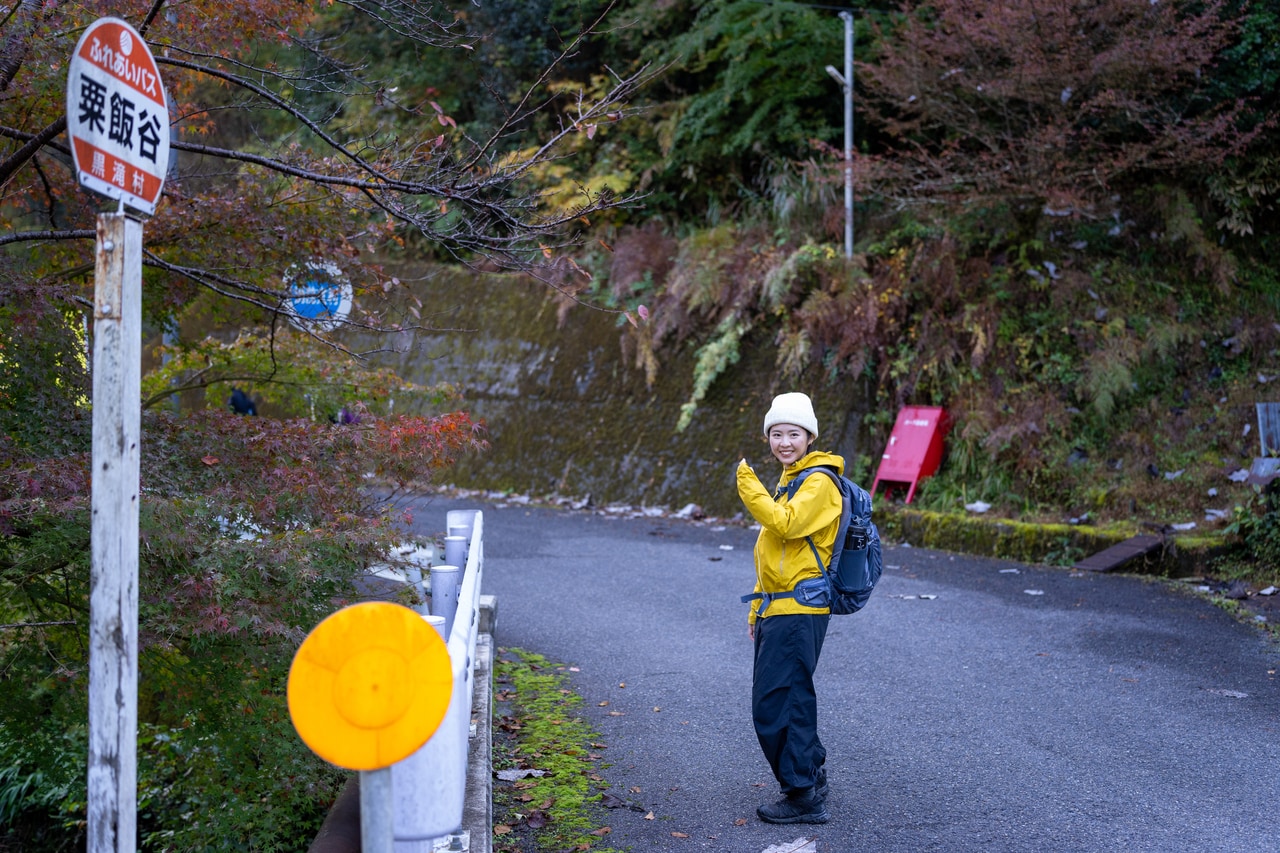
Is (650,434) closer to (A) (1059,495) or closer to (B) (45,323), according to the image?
(A) (1059,495)

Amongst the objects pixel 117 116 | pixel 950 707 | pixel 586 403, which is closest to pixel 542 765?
pixel 950 707

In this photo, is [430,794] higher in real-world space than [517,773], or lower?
higher

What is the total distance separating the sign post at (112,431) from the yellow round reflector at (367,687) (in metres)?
0.51

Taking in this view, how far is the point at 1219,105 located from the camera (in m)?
11.2

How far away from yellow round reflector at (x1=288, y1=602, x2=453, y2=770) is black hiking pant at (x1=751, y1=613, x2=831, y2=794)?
235cm

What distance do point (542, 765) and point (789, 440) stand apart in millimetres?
2087

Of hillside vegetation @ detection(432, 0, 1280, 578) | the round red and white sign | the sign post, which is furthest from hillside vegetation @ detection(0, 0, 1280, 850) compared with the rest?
the sign post

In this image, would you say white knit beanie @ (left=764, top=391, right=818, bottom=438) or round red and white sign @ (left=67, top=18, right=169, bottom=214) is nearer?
round red and white sign @ (left=67, top=18, right=169, bottom=214)

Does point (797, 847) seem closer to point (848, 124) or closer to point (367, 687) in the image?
point (367, 687)

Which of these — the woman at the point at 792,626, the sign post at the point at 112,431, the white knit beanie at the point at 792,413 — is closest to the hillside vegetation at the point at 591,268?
the sign post at the point at 112,431

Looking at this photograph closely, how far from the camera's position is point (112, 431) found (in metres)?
2.44

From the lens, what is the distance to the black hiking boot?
171 inches

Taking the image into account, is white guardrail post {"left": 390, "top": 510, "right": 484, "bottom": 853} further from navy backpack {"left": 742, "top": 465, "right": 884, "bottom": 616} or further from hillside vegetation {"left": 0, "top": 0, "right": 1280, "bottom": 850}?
navy backpack {"left": 742, "top": 465, "right": 884, "bottom": 616}

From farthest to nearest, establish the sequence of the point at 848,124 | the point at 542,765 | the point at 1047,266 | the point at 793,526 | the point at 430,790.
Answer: the point at 848,124 → the point at 1047,266 → the point at 542,765 → the point at 793,526 → the point at 430,790
